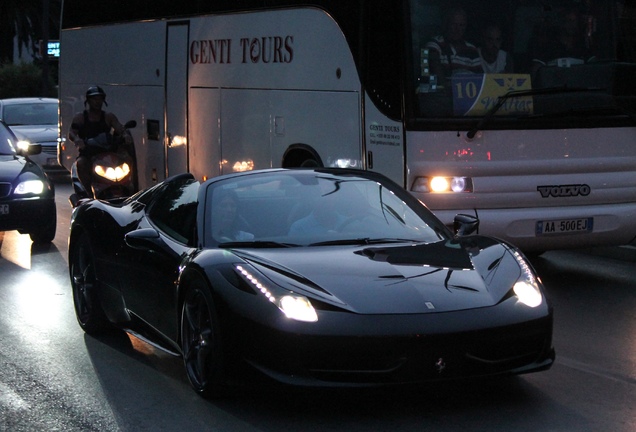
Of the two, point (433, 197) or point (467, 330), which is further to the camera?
point (433, 197)

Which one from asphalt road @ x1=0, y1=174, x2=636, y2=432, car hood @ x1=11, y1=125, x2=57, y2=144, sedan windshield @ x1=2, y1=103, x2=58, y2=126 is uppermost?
sedan windshield @ x1=2, y1=103, x2=58, y2=126

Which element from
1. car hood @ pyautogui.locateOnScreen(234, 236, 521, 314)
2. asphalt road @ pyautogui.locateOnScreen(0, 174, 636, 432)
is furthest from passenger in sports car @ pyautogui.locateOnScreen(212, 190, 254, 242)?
asphalt road @ pyautogui.locateOnScreen(0, 174, 636, 432)

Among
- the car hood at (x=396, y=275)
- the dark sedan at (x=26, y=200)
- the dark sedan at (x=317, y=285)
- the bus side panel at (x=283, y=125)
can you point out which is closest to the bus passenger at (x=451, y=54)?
the bus side panel at (x=283, y=125)

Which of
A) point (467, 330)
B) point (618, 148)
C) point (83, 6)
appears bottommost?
point (467, 330)

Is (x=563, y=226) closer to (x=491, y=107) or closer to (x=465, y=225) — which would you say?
(x=491, y=107)

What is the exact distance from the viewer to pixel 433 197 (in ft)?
36.2

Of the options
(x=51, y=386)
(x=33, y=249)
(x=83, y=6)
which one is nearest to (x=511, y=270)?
(x=51, y=386)

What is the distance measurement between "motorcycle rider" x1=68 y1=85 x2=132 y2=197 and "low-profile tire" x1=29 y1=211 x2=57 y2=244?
0.81 m

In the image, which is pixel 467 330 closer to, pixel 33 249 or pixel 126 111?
pixel 33 249

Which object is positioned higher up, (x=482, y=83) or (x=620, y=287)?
(x=482, y=83)

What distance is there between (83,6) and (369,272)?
1383 cm

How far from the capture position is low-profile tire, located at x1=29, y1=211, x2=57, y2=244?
14531 millimetres

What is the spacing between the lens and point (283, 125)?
525 inches

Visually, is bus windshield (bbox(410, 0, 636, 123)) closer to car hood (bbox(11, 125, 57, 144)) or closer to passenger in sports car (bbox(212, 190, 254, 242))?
passenger in sports car (bbox(212, 190, 254, 242))
